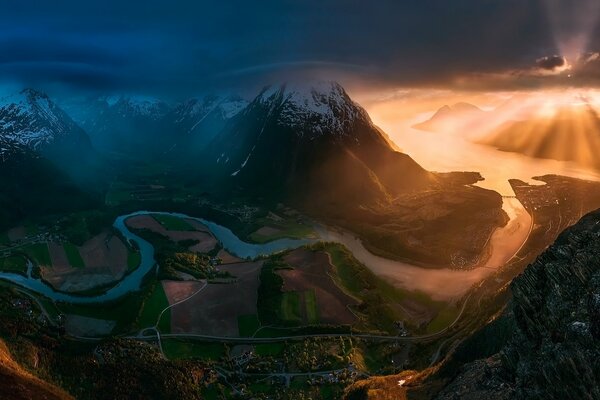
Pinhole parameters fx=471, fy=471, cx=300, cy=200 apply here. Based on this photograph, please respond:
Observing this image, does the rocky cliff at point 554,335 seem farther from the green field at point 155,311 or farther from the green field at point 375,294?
the green field at point 155,311

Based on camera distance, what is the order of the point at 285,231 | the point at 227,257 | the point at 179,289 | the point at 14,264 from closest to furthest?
the point at 179,289
the point at 14,264
the point at 227,257
the point at 285,231

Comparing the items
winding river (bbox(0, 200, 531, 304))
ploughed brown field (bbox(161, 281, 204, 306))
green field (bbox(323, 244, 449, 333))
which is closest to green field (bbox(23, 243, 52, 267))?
winding river (bbox(0, 200, 531, 304))

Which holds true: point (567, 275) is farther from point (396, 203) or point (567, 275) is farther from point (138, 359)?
point (396, 203)

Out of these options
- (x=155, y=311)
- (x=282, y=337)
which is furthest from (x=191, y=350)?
(x=155, y=311)

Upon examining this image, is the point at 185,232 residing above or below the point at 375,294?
below

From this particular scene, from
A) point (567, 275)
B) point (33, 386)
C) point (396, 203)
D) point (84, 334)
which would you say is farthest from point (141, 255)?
point (567, 275)

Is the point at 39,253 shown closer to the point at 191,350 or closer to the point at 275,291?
the point at 191,350
